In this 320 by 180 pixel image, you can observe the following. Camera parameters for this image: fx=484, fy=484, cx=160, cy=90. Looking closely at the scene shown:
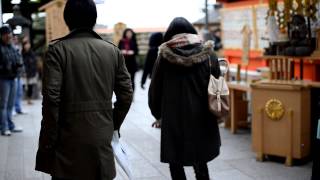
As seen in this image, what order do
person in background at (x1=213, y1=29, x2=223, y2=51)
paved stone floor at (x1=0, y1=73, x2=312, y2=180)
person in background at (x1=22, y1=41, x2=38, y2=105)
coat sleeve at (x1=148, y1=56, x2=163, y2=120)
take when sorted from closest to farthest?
coat sleeve at (x1=148, y1=56, x2=163, y2=120)
paved stone floor at (x1=0, y1=73, x2=312, y2=180)
person in background at (x1=22, y1=41, x2=38, y2=105)
person in background at (x1=213, y1=29, x2=223, y2=51)

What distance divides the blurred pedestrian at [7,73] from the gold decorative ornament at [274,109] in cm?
423

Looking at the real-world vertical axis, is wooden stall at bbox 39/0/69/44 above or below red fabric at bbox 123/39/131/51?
above

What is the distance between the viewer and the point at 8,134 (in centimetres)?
809

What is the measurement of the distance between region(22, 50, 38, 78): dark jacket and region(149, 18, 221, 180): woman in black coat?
805 cm

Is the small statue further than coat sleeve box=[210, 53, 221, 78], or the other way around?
the small statue

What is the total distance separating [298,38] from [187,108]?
287cm

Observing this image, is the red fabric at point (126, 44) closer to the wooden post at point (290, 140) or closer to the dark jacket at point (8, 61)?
the dark jacket at point (8, 61)

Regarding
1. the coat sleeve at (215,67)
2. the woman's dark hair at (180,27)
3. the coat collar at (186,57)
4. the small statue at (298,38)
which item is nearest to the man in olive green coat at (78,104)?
the coat collar at (186,57)

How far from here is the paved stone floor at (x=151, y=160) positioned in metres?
5.61

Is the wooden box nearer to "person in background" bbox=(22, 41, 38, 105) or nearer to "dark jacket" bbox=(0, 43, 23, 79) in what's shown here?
"dark jacket" bbox=(0, 43, 23, 79)

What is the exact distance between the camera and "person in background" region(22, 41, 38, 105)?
11.6 metres

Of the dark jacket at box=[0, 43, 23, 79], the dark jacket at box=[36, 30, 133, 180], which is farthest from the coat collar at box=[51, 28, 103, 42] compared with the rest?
the dark jacket at box=[0, 43, 23, 79]

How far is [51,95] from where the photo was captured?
2.96 metres

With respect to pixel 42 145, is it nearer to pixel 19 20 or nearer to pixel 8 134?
pixel 8 134
